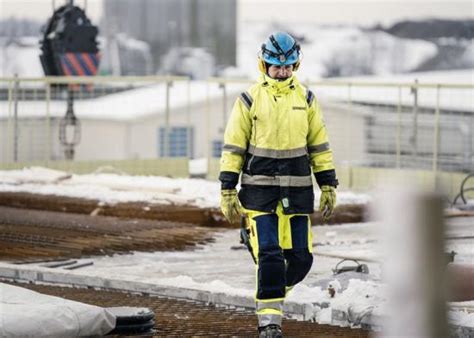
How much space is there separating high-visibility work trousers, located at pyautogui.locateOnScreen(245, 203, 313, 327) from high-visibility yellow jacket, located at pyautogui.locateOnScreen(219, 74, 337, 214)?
86 millimetres

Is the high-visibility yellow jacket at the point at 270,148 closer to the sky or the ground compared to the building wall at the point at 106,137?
closer to the sky

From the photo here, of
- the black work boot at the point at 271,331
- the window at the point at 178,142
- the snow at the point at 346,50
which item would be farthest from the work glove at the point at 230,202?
the snow at the point at 346,50

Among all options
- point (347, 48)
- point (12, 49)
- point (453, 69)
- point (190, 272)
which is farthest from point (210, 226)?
point (347, 48)

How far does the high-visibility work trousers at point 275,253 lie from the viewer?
7.43 meters

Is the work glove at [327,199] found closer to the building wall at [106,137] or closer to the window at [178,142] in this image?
the window at [178,142]

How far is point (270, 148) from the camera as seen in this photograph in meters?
7.52

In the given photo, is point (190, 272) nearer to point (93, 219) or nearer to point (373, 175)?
point (93, 219)

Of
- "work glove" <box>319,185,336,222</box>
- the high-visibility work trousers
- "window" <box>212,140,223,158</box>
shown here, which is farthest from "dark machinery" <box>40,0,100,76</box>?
the high-visibility work trousers

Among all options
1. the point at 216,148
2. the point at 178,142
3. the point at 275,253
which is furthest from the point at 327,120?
the point at 275,253

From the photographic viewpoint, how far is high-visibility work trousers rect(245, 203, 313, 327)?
24.4ft

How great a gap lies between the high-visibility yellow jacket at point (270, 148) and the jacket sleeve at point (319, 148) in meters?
0.12

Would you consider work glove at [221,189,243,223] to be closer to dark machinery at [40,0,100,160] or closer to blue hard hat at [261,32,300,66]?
blue hard hat at [261,32,300,66]

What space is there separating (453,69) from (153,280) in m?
32.8

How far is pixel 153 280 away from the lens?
382 inches
